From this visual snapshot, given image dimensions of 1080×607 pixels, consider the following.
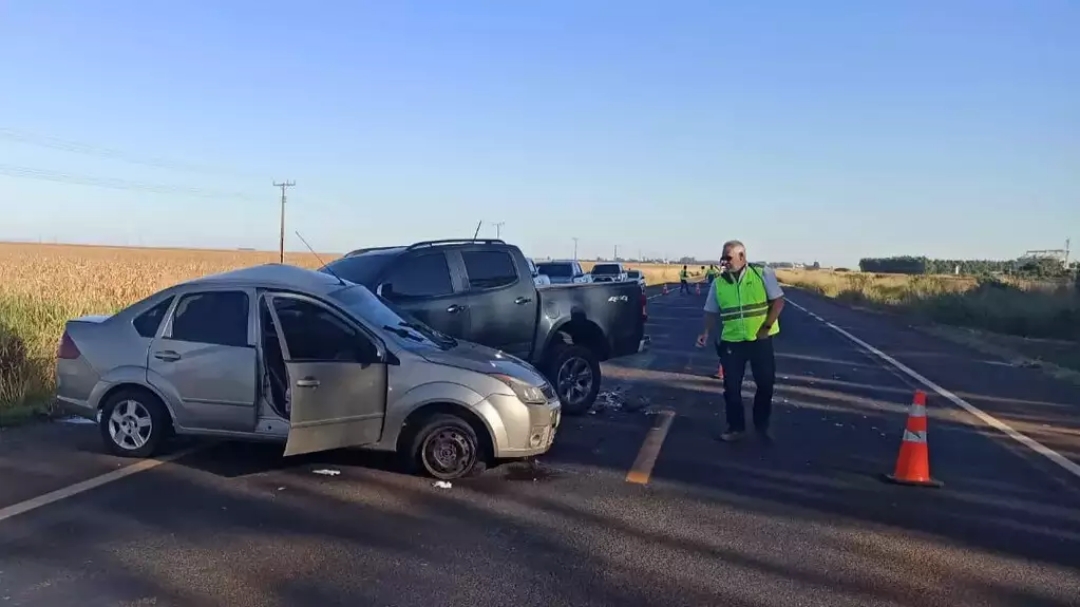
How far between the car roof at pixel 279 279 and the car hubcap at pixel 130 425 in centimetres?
112

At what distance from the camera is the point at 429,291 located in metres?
10.6

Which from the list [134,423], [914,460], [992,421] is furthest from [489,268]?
[992,421]

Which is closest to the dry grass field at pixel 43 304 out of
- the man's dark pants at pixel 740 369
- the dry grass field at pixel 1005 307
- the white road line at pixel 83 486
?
the white road line at pixel 83 486

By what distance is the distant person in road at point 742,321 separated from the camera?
32.2 ft

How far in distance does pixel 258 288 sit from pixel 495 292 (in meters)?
3.37

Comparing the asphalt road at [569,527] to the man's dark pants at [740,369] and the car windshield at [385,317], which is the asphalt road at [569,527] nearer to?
the man's dark pants at [740,369]

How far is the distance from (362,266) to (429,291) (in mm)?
778

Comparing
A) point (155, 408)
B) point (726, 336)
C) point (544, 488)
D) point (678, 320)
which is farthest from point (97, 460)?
point (678, 320)

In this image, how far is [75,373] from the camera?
8.41 m

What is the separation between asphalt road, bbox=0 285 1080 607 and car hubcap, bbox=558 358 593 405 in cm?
82

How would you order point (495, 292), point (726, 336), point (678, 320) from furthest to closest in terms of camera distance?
point (678, 320)
point (495, 292)
point (726, 336)

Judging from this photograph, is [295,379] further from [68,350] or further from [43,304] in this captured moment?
[43,304]

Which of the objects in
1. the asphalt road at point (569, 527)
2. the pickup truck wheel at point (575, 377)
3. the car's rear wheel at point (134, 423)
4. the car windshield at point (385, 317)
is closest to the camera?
the asphalt road at point (569, 527)

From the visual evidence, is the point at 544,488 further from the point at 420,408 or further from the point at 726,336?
the point at 726,336
